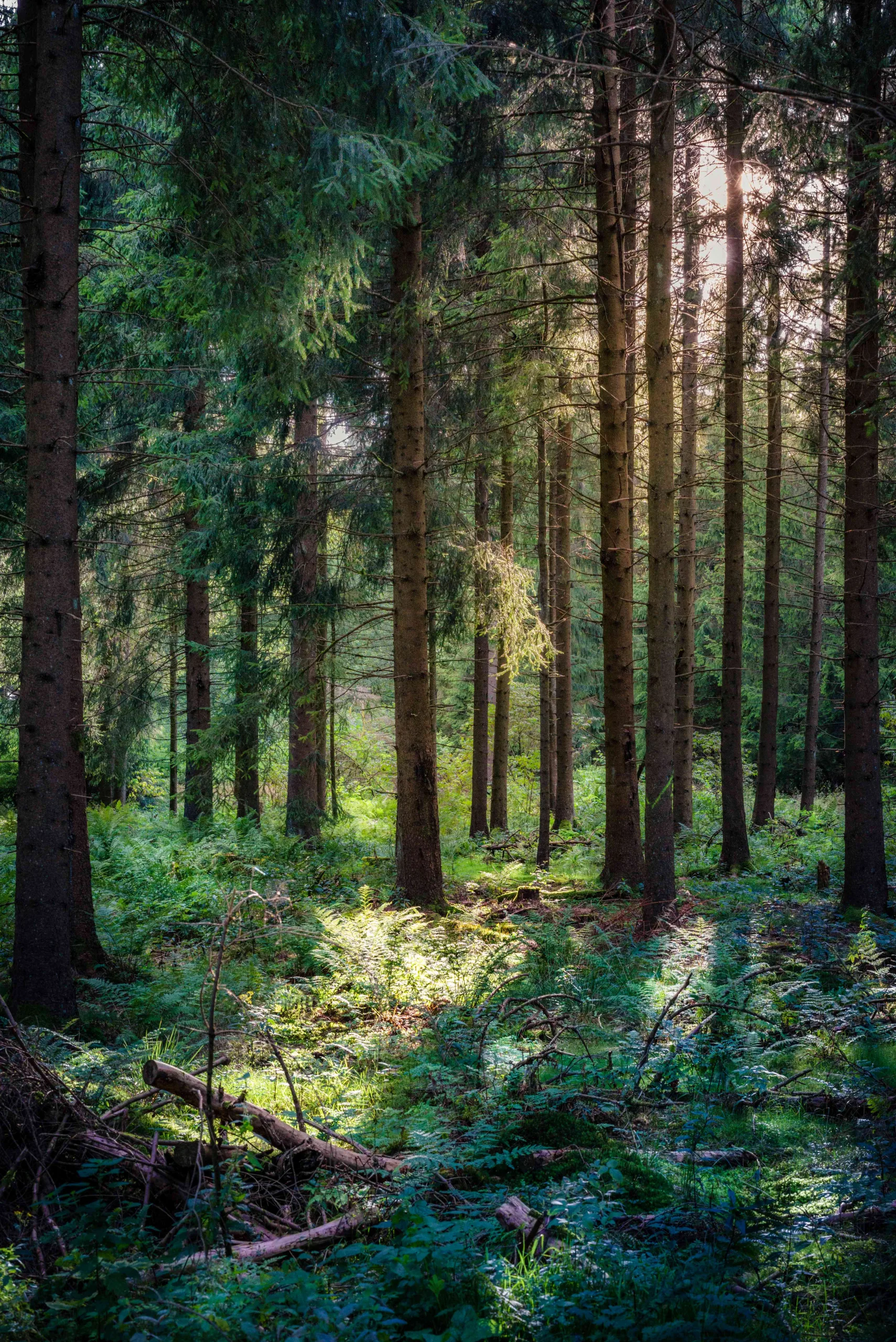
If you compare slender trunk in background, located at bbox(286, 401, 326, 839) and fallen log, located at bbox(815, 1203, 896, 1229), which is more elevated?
slender trunk in background, located at bbox(286, 401, 326, 839)

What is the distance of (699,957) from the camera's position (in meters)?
6.98

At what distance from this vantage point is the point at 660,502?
28.8ft

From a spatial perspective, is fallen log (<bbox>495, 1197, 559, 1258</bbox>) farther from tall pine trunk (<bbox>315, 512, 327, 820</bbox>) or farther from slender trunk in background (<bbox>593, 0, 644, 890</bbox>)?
tall pine trunk (<bbox>315, 512, 327, 820</bbox>)

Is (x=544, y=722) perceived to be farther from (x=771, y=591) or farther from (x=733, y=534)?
(x=771, y=591)

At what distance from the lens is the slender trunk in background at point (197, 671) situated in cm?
1577

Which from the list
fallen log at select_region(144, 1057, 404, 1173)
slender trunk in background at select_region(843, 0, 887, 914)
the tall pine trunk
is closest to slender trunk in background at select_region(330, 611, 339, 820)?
the tall pine trunk

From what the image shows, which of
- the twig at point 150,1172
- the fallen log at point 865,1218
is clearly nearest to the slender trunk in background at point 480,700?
the twig at point 150,1172

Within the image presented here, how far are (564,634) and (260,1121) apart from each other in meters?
11.4

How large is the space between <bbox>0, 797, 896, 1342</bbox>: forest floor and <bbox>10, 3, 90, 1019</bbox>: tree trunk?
2.61 feet

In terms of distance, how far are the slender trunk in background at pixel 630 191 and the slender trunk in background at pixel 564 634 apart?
1.49 m

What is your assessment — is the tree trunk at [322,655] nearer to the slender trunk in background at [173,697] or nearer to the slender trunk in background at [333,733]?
the slender trunk in background at [333,733]

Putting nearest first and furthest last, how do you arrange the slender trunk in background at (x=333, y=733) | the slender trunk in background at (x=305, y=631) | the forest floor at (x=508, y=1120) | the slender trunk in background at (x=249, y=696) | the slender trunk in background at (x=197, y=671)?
the forest floor at (x=508, y=1120) → the slender trunk in background at (x=333, y=733) → the slender trunk in background at (x=305, y=631) → the slender trunk in background at (x=249, y=696) → the slender trunk in background at (x=197, y=671)

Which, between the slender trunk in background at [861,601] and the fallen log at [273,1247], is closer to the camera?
the fallen log at [273,1247]

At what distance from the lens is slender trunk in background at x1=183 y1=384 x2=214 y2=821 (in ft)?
51.7
